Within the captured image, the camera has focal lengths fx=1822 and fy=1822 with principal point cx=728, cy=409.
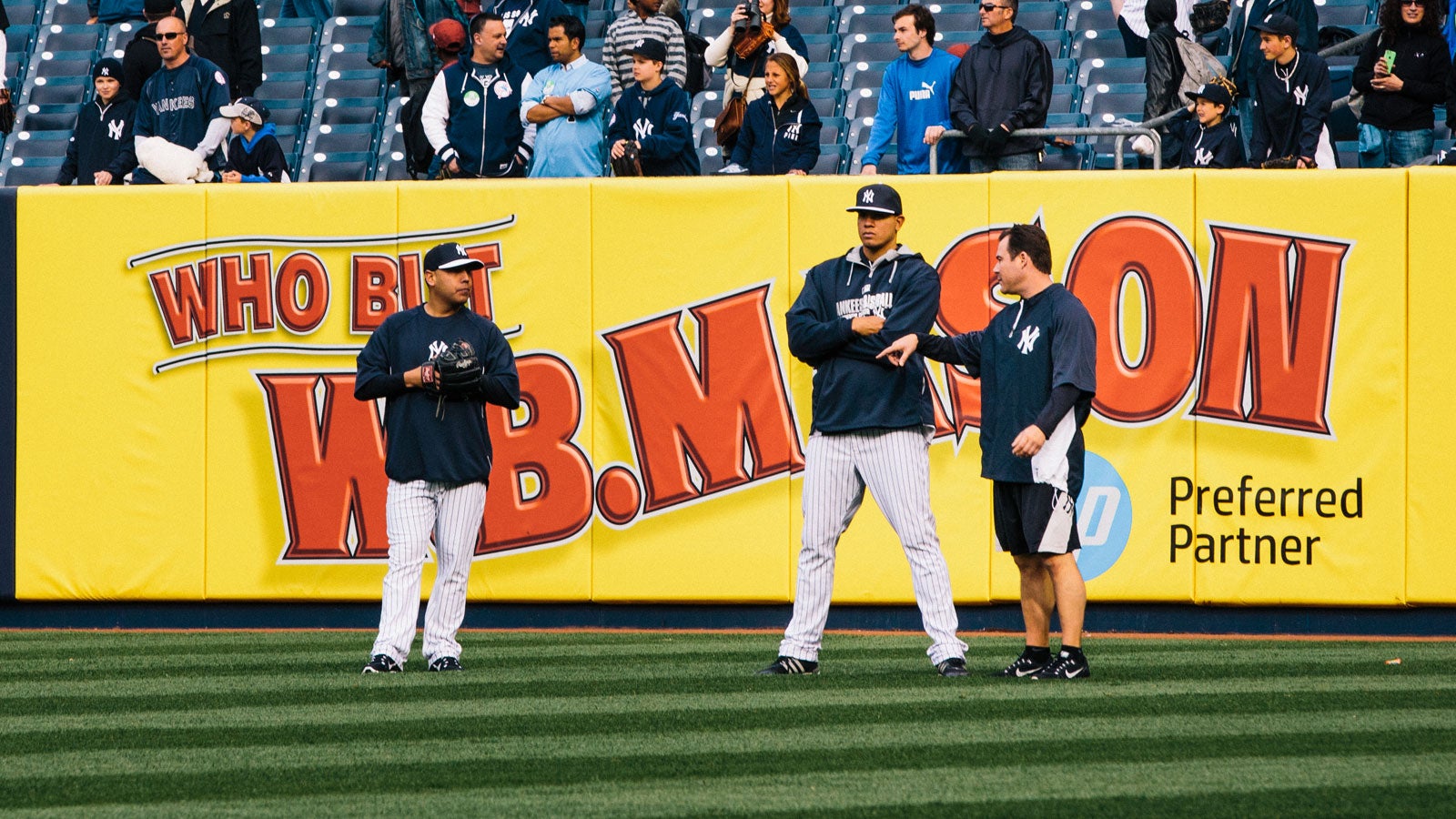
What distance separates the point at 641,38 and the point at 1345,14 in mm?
6959

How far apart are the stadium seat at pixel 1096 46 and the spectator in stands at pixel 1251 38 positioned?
3.21 m

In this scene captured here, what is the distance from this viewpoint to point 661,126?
12.6 metres

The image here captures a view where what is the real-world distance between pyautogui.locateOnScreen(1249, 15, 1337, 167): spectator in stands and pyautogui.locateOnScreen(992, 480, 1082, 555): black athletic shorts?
4.58 metres

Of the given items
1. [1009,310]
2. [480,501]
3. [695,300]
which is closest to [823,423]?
[1009,310]

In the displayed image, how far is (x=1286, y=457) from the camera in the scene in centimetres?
1117

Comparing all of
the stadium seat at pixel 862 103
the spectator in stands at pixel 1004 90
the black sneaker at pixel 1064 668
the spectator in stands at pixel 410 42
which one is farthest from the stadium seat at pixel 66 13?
the black sneaker at pixel 1064 668

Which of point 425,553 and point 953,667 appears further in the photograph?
point 425,553

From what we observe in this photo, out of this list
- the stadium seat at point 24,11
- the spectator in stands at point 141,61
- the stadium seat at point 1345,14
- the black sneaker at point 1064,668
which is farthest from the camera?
the stadium seat at point 24,11

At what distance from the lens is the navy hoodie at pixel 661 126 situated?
1252cm

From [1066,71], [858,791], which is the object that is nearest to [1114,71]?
[1066,71]

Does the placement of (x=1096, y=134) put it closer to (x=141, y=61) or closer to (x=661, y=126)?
(x=661, y=126)

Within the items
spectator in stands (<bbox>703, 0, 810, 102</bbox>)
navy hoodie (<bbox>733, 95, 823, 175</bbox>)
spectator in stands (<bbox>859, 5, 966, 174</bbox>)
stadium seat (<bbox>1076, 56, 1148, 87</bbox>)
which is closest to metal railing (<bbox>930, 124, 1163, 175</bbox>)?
spectator in stands (<bbox>859, 5, 966, 174</bbox>)

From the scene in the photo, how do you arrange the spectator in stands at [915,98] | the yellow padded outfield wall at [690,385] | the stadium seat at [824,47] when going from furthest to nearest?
the stadium seat at [824,47], the spectator in stands at [915,98], the yellow padded outfield wall at [690,385]

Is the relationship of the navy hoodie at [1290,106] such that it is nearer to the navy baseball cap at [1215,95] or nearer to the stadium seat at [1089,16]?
the navy baseball cap at [1215,95]
